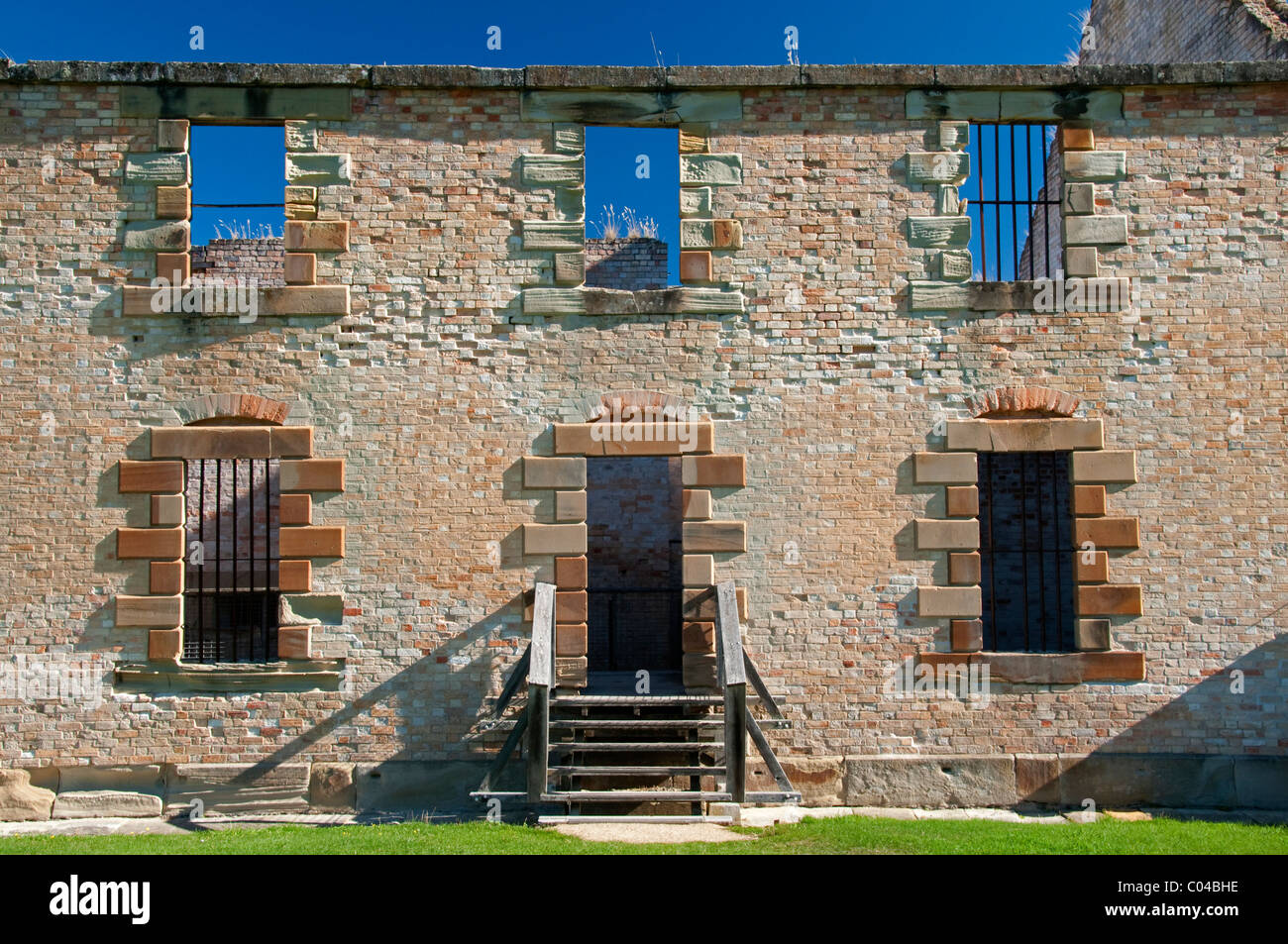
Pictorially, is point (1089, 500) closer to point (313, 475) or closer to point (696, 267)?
point (696, 267)

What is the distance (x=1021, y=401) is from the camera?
376 inches

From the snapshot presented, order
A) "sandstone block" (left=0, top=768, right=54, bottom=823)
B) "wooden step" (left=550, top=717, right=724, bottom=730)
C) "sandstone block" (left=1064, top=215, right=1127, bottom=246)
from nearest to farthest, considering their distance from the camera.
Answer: "wooden step" (left=550, top=717, right=724, bottom=730)
"sandstone block" (left=0, top=768, right=54, bottom=823)
"sandstone block" (left=1064, top=215, right=1127, bottom=246)

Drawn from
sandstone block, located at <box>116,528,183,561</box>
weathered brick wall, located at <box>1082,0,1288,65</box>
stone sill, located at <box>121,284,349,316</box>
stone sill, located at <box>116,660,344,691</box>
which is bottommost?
stone sill, located at <box>116,660,344,691</box>

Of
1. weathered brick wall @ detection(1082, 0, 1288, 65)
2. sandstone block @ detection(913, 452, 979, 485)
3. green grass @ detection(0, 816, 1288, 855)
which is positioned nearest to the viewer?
green grass @ detection(0, 816, 1288, 855)

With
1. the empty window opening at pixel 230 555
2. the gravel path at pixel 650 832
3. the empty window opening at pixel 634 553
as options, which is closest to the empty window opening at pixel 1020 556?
the empty window opening at pixel 634 553

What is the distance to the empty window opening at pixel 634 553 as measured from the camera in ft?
44.0

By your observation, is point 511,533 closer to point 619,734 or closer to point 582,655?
point 582,655

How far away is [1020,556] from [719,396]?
179 inches

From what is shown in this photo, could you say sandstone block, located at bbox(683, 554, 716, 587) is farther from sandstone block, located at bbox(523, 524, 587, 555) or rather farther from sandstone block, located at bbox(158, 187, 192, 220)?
sandstone block, located at bbox(158, 187, 192, 220)

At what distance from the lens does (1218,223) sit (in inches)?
383

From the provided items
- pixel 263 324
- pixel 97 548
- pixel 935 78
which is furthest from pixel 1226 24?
pixel 97 548

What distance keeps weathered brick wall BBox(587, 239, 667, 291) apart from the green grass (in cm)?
839

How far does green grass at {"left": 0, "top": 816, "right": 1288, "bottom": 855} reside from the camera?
24.2ft

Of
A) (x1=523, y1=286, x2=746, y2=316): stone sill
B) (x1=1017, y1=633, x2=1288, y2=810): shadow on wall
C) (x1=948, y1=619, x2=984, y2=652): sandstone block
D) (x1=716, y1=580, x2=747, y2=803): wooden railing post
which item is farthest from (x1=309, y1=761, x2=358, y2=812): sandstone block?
(x1=1017, y1=633, x2=1288, y2=810): shadow on wall
